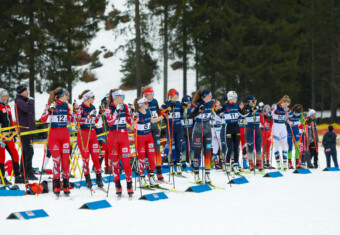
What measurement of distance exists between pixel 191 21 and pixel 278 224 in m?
25.6

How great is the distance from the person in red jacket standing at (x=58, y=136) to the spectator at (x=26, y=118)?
5.23 ft

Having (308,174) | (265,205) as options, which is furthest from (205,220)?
(308,174)

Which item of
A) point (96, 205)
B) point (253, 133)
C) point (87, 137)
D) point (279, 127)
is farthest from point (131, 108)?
point (279, 127)

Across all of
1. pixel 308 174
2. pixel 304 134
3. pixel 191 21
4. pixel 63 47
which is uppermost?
pixel 191 21

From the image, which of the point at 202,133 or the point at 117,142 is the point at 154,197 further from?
the point at 202,133

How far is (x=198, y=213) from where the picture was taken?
701cm

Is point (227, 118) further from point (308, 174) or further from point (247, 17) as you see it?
point (247, 17)

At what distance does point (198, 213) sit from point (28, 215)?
250cm

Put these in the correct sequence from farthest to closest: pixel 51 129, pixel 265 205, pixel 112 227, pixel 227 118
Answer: pixel 227 118 → pixel 51 129 → pixel 265 205 → pixel 112 227

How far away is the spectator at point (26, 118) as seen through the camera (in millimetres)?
9703

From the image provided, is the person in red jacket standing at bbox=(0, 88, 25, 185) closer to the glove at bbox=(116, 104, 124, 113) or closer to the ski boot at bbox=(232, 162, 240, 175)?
the glove at bbox=(116, 104, 124, 113)

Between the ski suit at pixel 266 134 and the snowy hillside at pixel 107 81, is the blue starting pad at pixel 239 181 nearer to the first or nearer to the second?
the ski suit at pixel 266 134

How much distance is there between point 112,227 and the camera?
19.8 feet

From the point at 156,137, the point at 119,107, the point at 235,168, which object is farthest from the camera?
the point at 235,168
